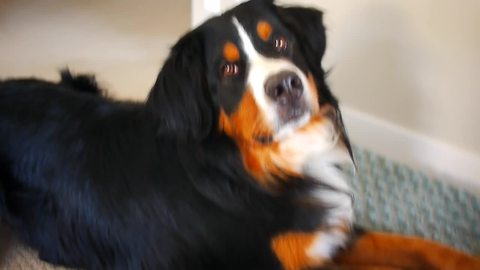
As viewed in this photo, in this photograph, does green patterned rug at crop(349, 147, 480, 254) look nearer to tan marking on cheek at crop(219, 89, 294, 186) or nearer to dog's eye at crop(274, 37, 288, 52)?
tan marking on cheek at crop(219, 89, 294, 186)

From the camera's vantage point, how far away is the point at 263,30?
1245 mm

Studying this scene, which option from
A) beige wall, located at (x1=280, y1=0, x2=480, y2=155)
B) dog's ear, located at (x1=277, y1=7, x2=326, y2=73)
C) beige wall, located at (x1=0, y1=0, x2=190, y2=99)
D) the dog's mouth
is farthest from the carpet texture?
beige wall, located at (x1=0, y1=0, x2=190, y2=99)

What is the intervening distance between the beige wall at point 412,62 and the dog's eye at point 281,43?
67 centimetres

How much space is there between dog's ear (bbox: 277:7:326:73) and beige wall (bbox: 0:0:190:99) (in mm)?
1261

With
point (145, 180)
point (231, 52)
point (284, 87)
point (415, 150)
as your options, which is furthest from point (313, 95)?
point (415, 150)

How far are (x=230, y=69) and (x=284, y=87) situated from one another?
0.13 m

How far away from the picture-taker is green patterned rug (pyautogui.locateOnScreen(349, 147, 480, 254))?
1691 millimetres

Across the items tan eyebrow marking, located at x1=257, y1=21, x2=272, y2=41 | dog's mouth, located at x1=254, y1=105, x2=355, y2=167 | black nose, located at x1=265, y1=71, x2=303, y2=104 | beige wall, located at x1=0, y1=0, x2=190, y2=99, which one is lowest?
beige wall, located at x1=0, y1=0, x2=190, y2=99

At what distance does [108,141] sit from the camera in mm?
1397

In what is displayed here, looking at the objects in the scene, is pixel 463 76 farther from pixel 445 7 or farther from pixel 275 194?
pixel 275 194

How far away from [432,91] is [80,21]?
213 cm

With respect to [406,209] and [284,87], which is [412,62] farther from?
[284,87]

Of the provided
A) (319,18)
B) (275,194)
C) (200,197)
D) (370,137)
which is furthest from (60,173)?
(370,137)

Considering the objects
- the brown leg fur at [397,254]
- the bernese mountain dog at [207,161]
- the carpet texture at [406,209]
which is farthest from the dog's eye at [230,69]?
the carpet texture at [406,209]
